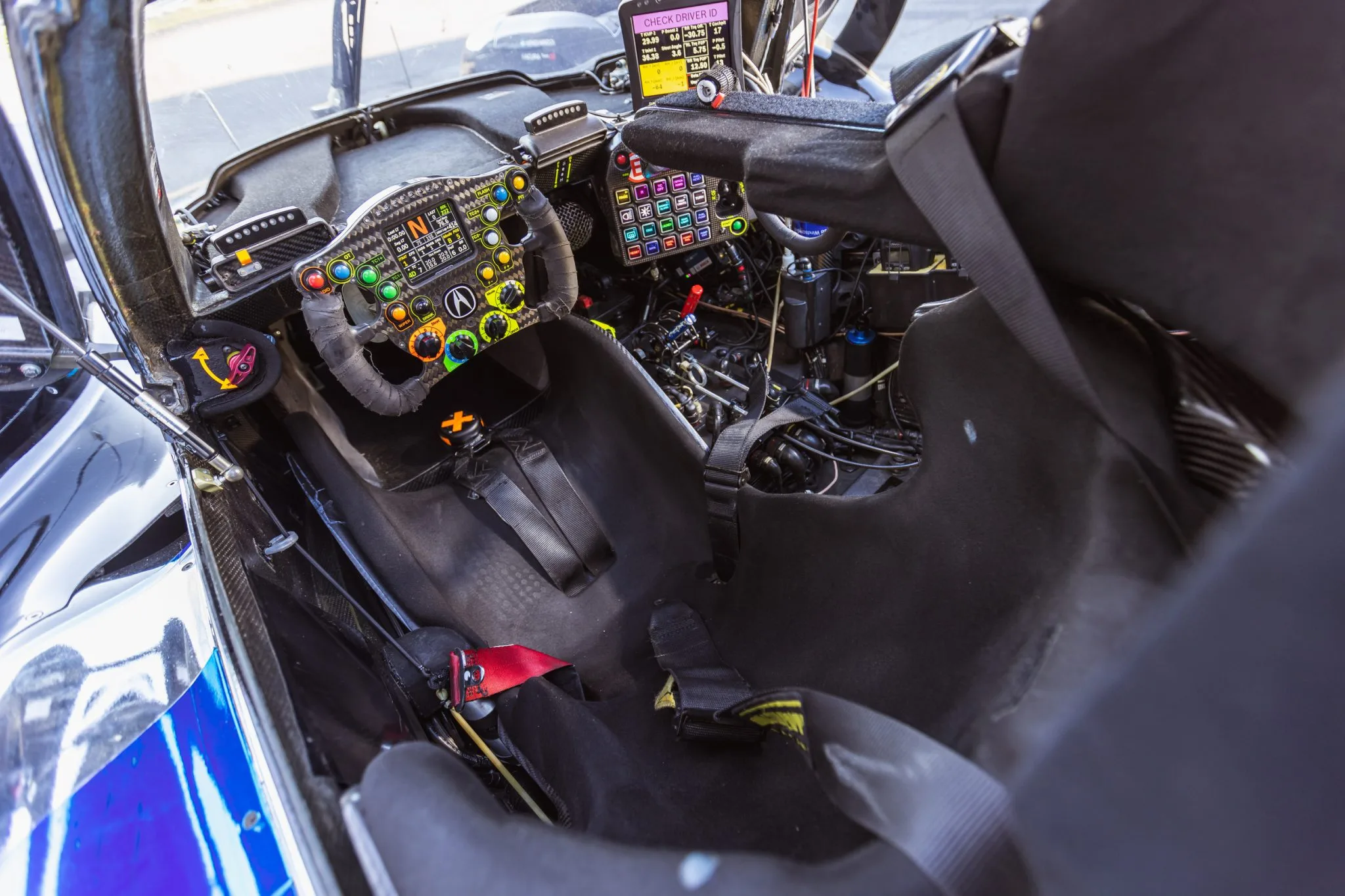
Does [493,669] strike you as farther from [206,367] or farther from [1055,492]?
[1055,492]

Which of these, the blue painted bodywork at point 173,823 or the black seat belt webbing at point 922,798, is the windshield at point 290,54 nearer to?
the blue painted bodywork at point 173,823

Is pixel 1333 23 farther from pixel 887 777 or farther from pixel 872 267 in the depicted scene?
pixel 872 267

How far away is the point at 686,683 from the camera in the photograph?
1.01 m

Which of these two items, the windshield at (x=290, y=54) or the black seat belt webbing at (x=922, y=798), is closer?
the black seat belt webbing at (x=922, y=798)

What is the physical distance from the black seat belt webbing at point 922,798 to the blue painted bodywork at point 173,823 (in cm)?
54

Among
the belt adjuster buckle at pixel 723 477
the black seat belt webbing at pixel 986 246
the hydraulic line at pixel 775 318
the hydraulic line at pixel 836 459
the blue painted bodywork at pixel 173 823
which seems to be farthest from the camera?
the hydraulic line at pixel 775 318

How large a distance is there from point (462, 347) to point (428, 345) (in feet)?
0.25

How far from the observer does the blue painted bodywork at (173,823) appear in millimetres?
703

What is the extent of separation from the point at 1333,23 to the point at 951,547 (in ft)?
1.59

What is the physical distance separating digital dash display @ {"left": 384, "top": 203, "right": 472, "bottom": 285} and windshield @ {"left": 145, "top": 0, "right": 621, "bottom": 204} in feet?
4.31

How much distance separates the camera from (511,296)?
142 cm

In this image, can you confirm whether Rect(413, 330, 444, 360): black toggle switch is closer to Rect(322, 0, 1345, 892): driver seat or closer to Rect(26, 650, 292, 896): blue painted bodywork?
Rect(26, 650, 292, 896): blue painted bodywork

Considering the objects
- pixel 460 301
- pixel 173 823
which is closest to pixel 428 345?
pixel 460 301

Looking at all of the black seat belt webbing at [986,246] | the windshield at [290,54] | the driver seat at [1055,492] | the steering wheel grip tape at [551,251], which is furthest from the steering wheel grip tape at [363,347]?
the windshield at [290,54]
